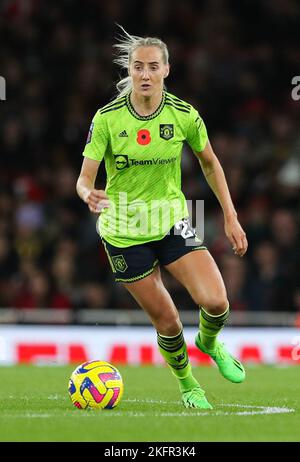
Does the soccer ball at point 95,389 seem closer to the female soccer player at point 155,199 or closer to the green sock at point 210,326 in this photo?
the female soccer player at point 155,199

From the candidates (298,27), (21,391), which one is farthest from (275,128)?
(21,391)

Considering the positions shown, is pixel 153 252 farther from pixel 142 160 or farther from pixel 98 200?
pixel 98 200

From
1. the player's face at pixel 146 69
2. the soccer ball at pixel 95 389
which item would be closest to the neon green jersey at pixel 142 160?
the player's face at pixel 146 69

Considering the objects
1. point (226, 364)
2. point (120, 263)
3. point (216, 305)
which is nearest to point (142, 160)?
point (120, 263)

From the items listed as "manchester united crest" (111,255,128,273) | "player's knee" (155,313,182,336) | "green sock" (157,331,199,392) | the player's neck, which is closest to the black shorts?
"manchester united crest" (111,255,128,273)

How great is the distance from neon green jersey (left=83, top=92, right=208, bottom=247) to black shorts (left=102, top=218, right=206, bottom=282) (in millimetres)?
44

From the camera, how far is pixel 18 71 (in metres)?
17.0

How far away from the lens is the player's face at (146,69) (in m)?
7.33

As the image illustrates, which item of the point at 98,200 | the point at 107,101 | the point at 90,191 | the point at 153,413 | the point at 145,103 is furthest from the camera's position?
the point at 107,101

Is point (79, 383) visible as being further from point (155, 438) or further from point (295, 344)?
point (295, 344)

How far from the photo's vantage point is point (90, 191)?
273 inches

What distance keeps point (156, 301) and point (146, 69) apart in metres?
1.51

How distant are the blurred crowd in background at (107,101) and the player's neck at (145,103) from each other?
6403 millimetres

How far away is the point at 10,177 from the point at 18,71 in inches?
80.5
